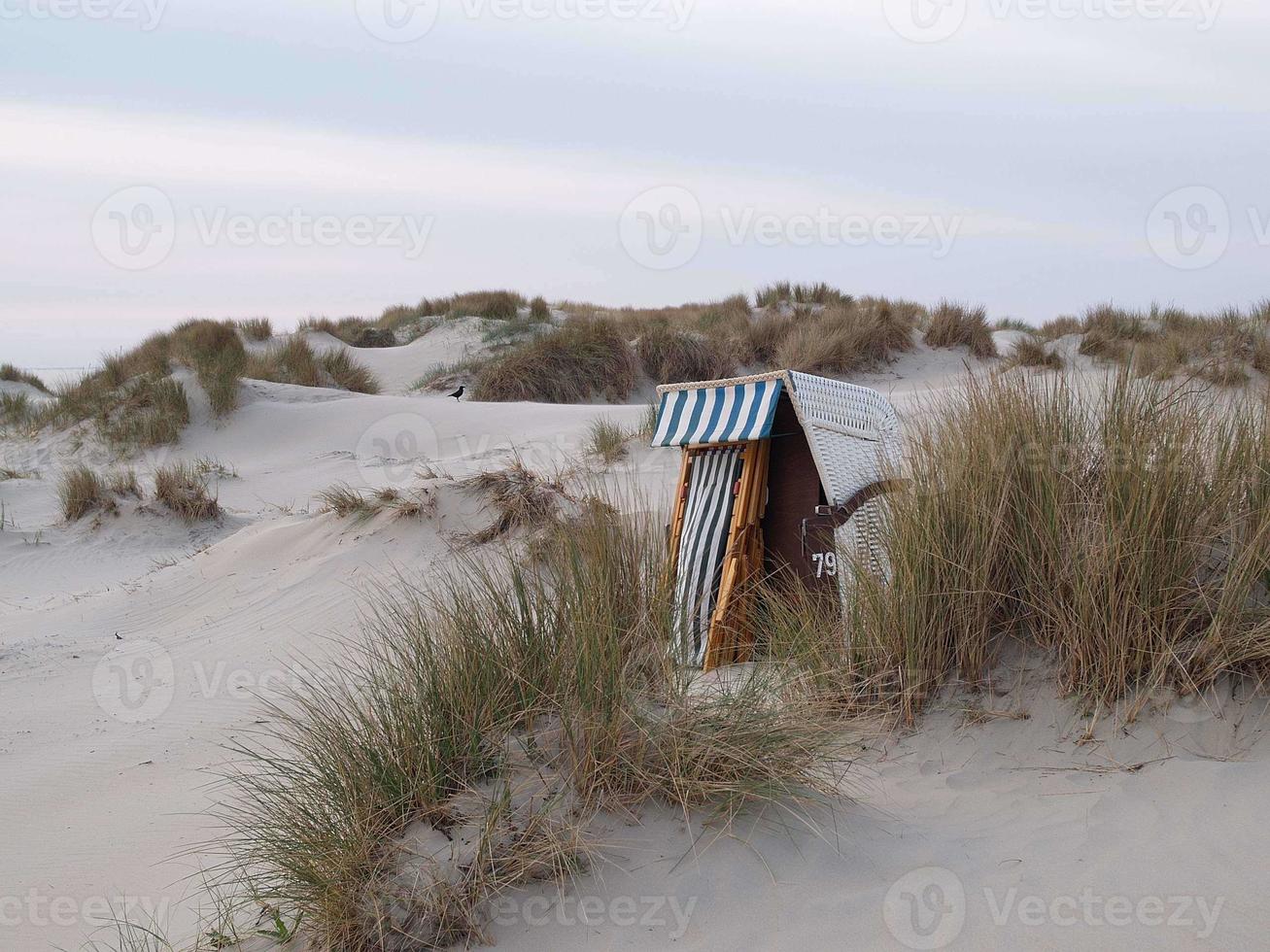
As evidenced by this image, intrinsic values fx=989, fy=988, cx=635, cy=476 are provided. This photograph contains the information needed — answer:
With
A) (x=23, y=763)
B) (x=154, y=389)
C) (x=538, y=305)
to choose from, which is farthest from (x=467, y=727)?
(x=538, y=305)

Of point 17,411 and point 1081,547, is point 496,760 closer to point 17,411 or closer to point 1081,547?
point 1081,547

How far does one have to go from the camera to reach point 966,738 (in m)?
3.16

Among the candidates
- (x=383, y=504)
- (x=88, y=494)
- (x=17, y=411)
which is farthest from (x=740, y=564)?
(x=17, y=411)

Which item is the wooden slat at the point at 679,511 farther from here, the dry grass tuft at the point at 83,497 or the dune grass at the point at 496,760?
the dry grass tuft at the point at 83,497

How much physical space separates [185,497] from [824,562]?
7.23 metres

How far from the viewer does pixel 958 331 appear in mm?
16562

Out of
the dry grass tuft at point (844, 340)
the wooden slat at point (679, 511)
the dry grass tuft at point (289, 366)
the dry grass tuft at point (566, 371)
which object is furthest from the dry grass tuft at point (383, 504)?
the dry grass tuft at point (844, 340)

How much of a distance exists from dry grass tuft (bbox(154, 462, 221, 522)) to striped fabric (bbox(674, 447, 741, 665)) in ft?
20.5

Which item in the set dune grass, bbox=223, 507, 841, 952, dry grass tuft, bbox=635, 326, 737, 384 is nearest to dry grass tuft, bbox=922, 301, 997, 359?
dry grass tuft, bbox=635, 326, 737, 384

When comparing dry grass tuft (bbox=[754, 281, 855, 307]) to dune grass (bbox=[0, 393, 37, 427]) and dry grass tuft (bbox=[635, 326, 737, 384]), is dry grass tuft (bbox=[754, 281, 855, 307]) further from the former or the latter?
dune grass (bbox=[0, 393, 37, 427])

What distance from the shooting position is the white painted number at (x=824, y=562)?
5074mm

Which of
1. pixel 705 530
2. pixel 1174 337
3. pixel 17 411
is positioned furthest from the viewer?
pixel 17 411

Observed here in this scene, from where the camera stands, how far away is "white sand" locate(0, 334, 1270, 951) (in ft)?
7.73

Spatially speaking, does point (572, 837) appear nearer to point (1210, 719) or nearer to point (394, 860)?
point (394, 860)
